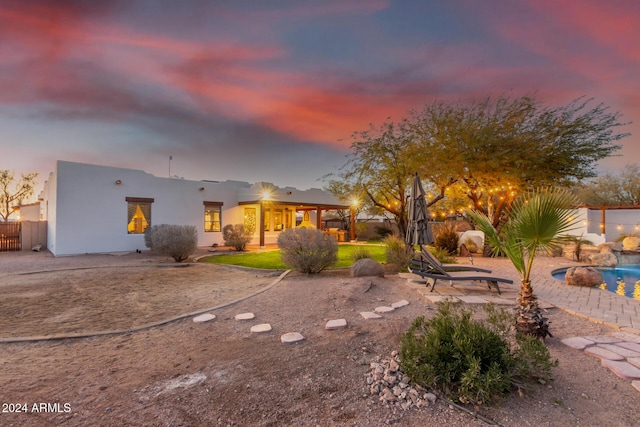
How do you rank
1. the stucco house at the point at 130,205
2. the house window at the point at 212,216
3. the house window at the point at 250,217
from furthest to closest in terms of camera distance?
the house window at the point at 250,217
the house window at the point at 212,216
the stucco house at the point at 130,205

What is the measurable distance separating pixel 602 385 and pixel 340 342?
7.89 ft

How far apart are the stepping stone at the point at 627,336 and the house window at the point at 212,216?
51.3 feet

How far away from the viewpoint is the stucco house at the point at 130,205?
1209cm

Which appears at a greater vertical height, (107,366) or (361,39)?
(361,39)

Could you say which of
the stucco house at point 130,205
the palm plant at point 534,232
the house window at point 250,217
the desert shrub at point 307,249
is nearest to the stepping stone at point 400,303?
the palm plant at point 534,232

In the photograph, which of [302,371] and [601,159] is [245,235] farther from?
[601,159]

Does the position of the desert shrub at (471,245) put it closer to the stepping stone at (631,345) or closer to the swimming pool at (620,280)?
the swimming pool at (620,280)

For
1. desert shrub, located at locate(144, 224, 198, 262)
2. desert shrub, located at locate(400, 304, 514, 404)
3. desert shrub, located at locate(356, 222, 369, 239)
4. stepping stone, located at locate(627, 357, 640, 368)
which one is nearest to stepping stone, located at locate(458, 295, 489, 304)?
stepping stone, located at locate(627, 357, 640, 368)

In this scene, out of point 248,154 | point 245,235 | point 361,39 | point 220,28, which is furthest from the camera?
point 248,154

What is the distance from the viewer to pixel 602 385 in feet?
8.42

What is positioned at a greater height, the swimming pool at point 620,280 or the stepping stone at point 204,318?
the stepping stone at point 204,318

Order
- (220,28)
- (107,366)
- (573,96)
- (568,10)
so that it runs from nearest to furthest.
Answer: (107,366)
(568,10)
(220,28)
(573,96)

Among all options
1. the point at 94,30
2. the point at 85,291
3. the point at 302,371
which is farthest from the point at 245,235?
the point at 302,371

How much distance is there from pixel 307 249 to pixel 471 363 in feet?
18.6
